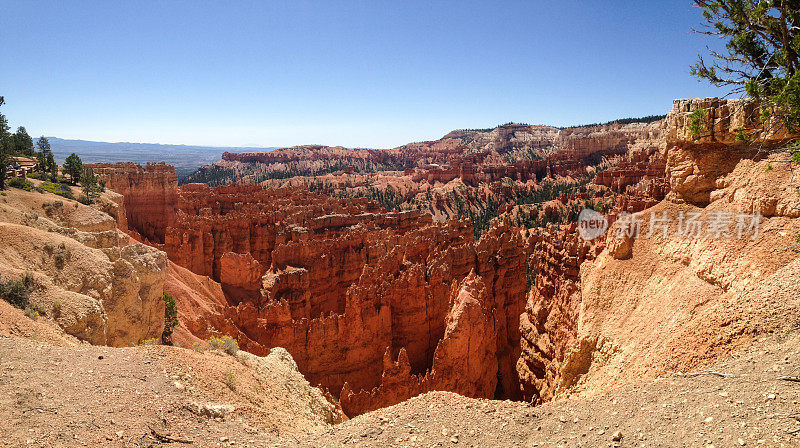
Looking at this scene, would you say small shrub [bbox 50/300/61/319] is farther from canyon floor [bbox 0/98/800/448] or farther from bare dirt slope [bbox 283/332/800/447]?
bare dirt slope [bbox 283/332/800/447]

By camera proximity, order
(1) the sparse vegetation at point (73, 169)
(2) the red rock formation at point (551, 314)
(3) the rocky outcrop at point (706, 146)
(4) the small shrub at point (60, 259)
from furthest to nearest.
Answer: (1) the sparse vegetation at point (73, 169) → (2) the red rock formation at point (551, 314) → (4) the small shrub at point (60, 259) → (3) the rocky outcrop at point (706, 146)

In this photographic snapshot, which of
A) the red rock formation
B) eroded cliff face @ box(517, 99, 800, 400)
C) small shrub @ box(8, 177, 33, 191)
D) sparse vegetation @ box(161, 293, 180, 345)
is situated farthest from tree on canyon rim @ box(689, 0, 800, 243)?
small shrub @ box(8, 177, 33, 191)

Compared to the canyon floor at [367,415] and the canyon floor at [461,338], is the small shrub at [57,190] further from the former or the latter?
the canyon floor at [367,415]

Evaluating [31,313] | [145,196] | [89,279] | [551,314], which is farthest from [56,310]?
[145,196]

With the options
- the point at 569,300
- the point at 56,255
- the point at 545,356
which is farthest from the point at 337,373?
the point at 56,255

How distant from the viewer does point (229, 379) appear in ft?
29.8

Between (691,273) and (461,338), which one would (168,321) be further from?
(691,273)

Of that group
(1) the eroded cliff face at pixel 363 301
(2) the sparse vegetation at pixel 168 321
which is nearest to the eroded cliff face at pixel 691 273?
(1) the eroded cliff face at pixel 363 301

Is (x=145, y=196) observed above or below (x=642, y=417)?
above

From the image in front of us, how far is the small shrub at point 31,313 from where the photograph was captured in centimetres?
987

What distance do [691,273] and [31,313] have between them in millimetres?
16064

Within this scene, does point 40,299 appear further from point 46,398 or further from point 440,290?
point 440,290

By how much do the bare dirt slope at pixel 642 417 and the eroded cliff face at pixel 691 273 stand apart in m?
0.90

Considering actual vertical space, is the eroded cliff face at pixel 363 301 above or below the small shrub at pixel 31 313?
below
